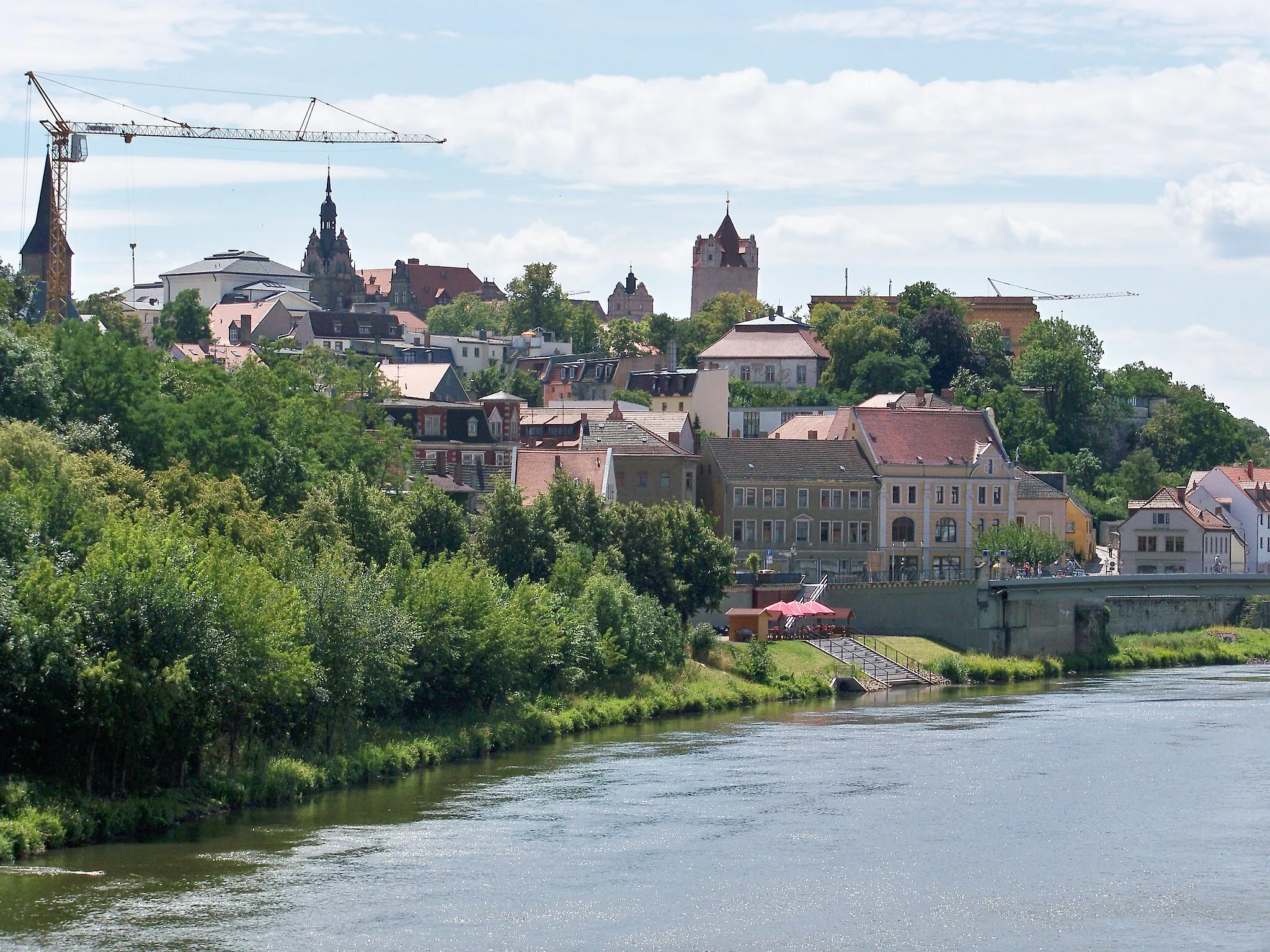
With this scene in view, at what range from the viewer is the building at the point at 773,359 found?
152125 millimetres

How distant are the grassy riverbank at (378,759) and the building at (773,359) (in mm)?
74930

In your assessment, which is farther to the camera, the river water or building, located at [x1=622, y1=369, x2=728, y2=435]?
building, located at [x1=622, y1=369, x2=728, y2=435]

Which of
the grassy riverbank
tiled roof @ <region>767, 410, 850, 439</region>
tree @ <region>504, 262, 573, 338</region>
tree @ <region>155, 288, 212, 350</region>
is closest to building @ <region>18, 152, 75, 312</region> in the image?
tree @ <region>155, 288, 212, 350</region>

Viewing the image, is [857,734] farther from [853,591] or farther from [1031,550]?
[1031,550]

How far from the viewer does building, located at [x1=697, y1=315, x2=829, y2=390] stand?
15212 cm

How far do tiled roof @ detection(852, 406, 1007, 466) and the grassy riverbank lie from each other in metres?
26.9

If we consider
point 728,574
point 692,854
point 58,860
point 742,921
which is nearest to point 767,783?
point 692,854

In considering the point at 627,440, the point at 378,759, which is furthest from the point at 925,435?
the point at 378,759

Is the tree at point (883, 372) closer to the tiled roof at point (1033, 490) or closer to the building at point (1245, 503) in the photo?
the building at point (1245, 503)

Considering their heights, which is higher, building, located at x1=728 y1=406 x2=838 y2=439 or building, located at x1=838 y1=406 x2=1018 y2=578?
building, located at x1=728 y1=406 x2=838 y2=439

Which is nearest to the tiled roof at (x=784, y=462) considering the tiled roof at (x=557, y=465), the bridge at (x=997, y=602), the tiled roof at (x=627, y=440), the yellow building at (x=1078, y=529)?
the tiled roof at (x=627, y=440)

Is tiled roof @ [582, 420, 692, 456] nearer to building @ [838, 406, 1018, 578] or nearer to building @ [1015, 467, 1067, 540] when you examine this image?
building @ [838, 406, 1018, 578]

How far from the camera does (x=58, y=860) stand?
130 ft

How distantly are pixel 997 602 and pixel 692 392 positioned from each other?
51154 millimetres
